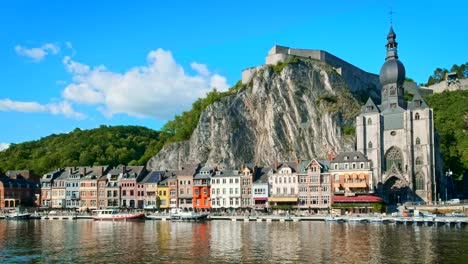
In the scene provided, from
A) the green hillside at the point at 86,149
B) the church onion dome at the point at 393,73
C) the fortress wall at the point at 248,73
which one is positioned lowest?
the green hillside at the point at 86,149

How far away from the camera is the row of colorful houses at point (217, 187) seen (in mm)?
80562

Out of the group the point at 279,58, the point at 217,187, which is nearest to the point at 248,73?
the point at 279,58

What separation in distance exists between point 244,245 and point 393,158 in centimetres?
5191

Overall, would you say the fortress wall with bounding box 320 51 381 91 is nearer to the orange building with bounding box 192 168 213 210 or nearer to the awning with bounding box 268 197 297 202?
the awning with bounding box 268 197 297 202

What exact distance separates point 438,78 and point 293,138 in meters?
74.4

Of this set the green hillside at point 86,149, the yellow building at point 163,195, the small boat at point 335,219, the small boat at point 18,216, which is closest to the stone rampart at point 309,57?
the green hillside at point 86,149

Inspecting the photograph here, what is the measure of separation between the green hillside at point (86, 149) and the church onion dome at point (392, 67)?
5297 cm

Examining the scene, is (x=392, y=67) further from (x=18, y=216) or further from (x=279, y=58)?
(x=18, y=216)

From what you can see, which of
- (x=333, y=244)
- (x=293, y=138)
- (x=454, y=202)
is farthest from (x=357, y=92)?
(x=333, y=244)

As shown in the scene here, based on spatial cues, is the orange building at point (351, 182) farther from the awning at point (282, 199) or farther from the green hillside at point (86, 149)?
the green hillside at point (86, 149)

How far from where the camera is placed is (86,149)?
425 feet

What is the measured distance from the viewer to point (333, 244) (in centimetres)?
4481

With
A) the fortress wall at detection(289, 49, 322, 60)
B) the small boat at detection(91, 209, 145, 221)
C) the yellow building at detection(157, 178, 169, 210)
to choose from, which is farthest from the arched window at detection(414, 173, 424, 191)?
the fortress wall at detection(289, 49, 322, 60)

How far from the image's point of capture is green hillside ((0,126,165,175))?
124m
